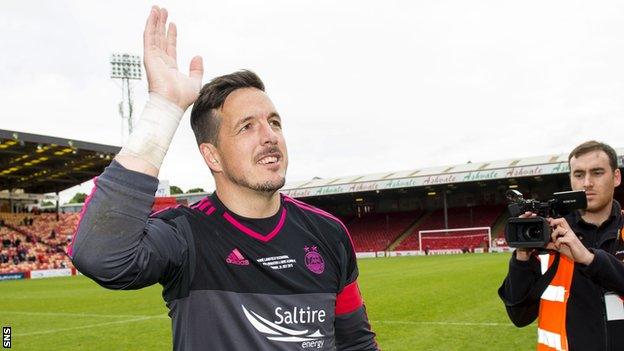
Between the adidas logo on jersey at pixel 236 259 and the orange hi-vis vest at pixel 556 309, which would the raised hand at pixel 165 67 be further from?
the orange hi-vis vest at pixel 556 309

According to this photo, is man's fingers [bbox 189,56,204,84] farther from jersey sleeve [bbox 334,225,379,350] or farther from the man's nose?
jersey sleeve [bbox 334,225,379,350]

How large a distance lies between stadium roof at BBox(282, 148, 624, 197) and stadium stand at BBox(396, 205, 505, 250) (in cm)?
460

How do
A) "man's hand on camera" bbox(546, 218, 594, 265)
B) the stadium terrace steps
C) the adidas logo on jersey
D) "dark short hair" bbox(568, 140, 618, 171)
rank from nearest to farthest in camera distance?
the adidas logo on jersey < "man's hand on camera" bbox(546, 218, 594, 265) < "dark short hair" bbox(568, 140, 618, 171) < the stadium terrace steps

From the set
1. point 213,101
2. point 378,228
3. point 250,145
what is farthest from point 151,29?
point 378,228

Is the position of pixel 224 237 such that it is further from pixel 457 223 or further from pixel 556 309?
pixel 457 223

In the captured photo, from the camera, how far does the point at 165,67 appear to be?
1.83 metres

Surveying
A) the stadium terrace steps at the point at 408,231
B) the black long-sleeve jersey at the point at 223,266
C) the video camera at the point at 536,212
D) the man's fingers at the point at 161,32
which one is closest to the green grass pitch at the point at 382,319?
the video camera at the point at 536,212

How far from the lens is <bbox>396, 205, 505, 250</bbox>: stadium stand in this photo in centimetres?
4322

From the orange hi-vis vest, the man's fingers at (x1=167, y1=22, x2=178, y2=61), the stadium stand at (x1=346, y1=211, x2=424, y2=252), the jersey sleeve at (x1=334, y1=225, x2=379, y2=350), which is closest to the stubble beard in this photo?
the jersey sleeve at (x1=334, y1=225, x2=379, y2=350)

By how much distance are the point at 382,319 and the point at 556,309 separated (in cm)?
693

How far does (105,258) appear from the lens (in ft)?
5.32

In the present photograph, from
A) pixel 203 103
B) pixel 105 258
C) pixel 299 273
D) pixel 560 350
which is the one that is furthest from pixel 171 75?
pixel 560 350

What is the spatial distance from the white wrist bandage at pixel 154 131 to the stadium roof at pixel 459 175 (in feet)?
125

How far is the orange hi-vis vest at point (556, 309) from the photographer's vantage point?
3.40 meters
